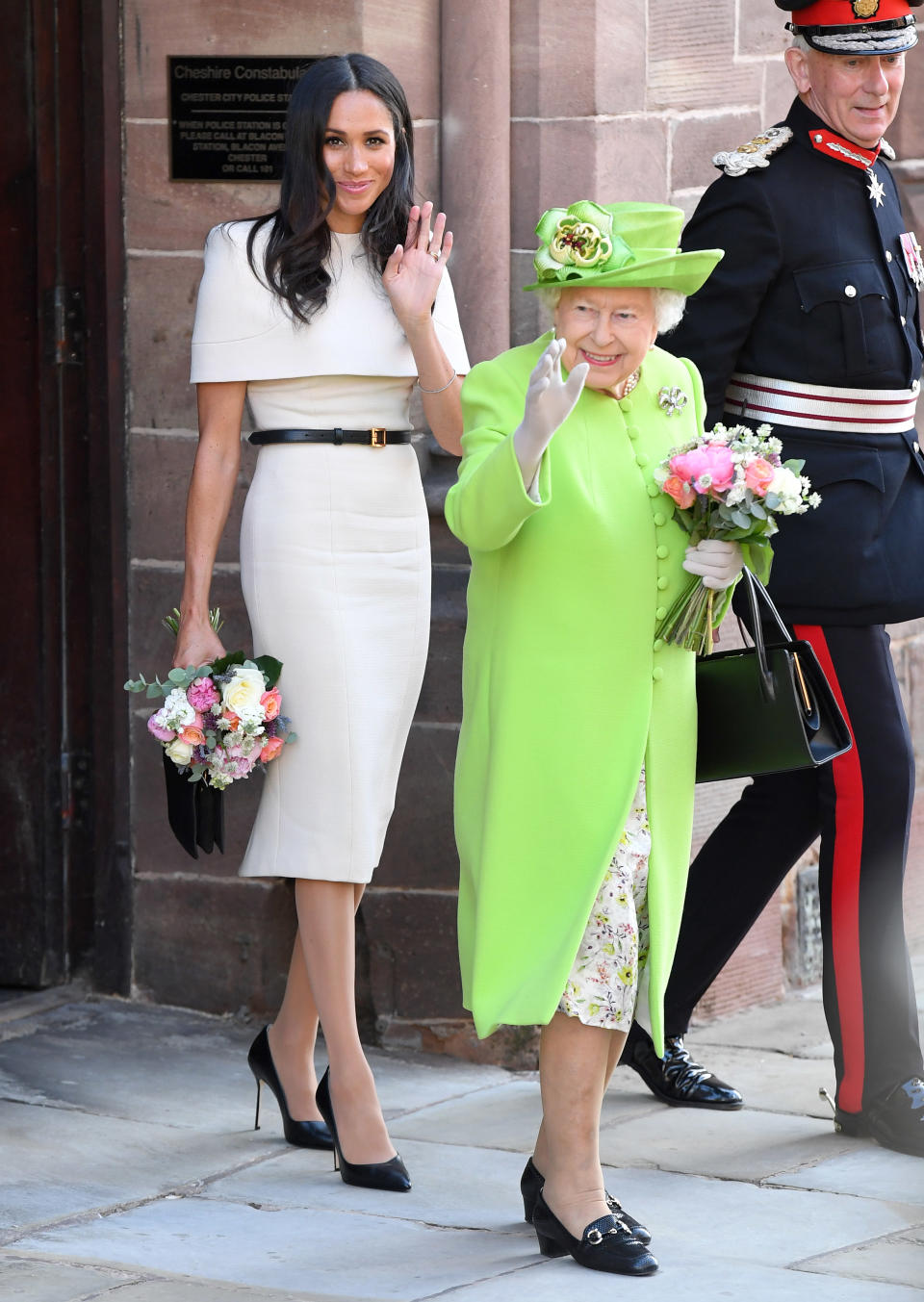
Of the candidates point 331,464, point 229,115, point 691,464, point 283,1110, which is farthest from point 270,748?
point 229,115

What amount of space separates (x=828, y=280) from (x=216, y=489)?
1.26 m

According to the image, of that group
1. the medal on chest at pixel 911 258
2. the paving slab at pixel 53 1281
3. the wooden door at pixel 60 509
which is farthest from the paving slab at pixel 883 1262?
the wooden door at pixel 60 509

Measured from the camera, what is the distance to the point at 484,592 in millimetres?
3820

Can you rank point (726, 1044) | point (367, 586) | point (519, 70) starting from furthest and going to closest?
point (726, 1044), point (519, 70), point (367, 586)

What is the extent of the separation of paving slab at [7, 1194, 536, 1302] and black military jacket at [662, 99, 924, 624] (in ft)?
4.65

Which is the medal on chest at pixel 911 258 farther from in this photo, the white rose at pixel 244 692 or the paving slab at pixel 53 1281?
the paving slab at pixel 53 1281

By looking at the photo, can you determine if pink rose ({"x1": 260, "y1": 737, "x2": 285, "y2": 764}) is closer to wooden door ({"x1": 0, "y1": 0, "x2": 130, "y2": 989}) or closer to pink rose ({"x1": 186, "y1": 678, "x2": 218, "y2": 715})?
pink rose ({"x1": 186, "y1": 678, "x2": 218, "y2": 715})

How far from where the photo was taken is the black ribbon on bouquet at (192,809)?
436cm

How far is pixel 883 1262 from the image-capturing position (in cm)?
375

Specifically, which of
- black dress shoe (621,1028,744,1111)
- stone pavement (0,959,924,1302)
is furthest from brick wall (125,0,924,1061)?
black dress shoe (621,1028,744,1111)

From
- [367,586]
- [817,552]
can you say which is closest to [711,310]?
[817,552]

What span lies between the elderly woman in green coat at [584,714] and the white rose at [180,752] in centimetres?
69

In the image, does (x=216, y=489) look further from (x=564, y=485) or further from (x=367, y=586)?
(x=564, y=485)

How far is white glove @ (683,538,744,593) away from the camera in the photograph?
3674 millimetres
